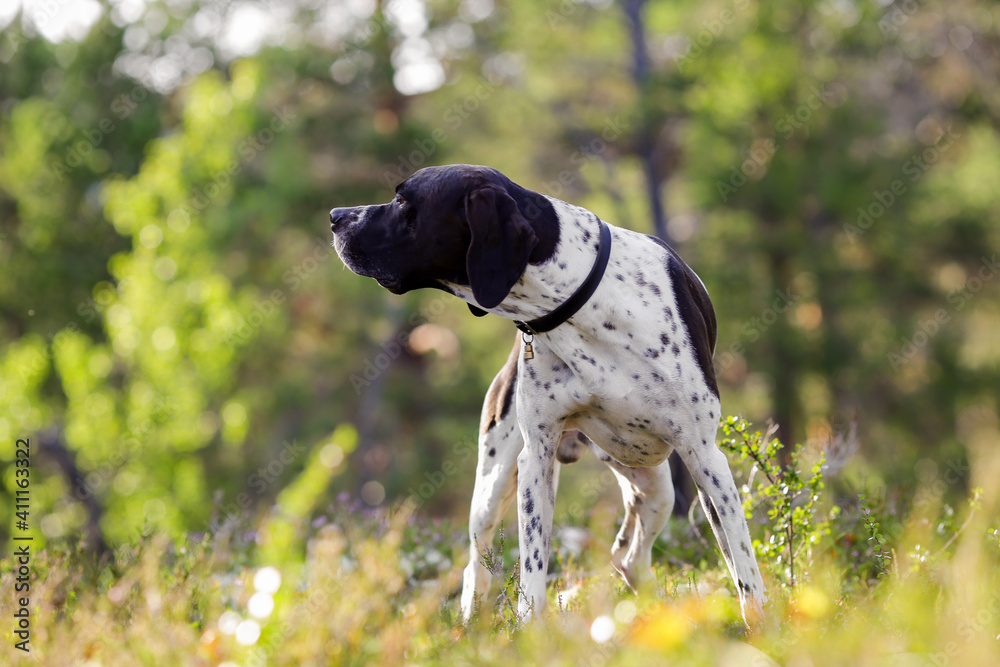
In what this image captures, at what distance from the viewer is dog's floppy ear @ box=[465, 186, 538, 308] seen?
2986mm

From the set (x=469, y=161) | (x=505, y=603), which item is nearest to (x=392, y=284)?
(x=505, y=603)

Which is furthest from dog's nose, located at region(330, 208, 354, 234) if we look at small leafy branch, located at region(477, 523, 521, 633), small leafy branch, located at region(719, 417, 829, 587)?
small leafy branch, located at region(719, 417, 829, 587)

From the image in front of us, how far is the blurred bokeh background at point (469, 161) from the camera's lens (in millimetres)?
14484

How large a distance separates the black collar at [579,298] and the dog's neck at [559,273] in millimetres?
17

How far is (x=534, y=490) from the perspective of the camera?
3293mm

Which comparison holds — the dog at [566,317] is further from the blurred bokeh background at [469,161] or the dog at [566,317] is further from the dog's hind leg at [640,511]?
the blurred bokeh background at [469,161]

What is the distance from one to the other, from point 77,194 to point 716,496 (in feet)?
60.8

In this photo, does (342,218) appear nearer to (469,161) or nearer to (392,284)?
(392,284)

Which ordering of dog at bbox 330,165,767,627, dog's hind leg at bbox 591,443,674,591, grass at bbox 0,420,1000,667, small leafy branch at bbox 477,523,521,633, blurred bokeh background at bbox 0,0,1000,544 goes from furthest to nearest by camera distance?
blurred bokeh background at bbox 0,0,1000,544
dog's hind leg at bbox 591,443,674,591
dog at bbox 330,165,767,627
small leafy branch at bbox 477,523,521,633
grass at bbox 0,420,1000,667

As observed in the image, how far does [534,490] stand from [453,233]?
1042mm

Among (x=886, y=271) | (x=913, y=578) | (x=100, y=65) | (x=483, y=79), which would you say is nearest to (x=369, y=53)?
(x=483, y=79)

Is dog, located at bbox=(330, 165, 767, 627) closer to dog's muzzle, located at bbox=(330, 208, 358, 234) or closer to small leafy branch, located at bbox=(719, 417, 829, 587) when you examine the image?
dog's muzzle, located at bbox=(330, 208, 358, 234)

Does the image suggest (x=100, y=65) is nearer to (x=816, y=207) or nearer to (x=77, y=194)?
(x=77, y=194)

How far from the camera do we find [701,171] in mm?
15375
